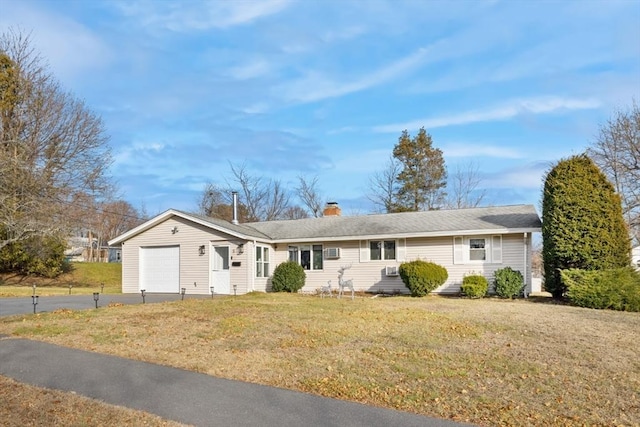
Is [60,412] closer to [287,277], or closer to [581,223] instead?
[287,277]

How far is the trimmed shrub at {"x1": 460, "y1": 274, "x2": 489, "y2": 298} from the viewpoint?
1669 centimetres

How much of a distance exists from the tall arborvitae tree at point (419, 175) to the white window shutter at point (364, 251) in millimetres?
17470

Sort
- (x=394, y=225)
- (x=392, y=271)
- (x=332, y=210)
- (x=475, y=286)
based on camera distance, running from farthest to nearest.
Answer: (x=332, y=210)
(x=394, y=225)
(x=392, y=271)
(x=475, y=286)

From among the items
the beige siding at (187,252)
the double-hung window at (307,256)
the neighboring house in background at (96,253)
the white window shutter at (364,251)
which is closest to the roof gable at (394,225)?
the beige siding at (187,252)

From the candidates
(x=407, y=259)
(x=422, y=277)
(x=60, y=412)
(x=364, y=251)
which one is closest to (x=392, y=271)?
(x=407, y=259)

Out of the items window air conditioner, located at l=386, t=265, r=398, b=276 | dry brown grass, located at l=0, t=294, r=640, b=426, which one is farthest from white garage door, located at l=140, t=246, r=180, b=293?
window air conditioner, located at l=386, t=265, r=398, b=276

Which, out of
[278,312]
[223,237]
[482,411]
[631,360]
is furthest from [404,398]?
[223,237]

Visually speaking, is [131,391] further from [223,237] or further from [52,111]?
[52,111]

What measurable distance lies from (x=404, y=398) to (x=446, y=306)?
845 cm

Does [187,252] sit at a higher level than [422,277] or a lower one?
higher

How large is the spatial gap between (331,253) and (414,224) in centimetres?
371

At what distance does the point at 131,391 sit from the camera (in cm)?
548

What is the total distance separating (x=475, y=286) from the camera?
54.7ft

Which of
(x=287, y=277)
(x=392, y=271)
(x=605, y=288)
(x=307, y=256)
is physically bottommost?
(x=605, y=288)
